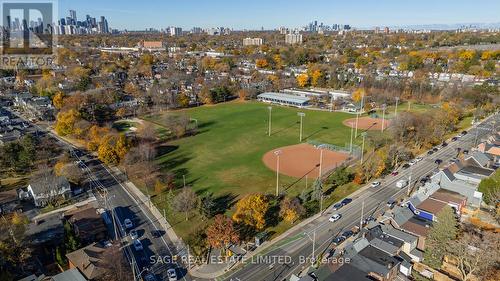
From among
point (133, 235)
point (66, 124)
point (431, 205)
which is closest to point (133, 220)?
point (133, 235)

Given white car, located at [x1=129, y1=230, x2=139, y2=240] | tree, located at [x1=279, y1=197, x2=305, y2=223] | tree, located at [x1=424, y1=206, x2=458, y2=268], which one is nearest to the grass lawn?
tree, located at [x1=279, y1=197, x2=305, y2=223]

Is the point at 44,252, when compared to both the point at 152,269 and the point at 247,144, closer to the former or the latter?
the point at 152,269

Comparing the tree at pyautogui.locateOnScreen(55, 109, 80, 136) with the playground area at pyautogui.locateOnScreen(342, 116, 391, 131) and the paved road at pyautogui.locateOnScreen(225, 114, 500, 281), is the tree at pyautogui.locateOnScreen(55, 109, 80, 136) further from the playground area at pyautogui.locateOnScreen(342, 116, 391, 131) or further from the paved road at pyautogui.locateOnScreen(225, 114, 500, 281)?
the playground area at pyautogui.locateOnScreen(342, 116, 391, 131)

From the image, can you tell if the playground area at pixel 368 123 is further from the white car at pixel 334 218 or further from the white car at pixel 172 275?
the white car at pixel 172 275

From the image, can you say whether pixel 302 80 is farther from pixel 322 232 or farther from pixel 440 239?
pixel 440 239

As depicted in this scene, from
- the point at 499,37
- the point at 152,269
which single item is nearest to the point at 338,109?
the point at 152,269

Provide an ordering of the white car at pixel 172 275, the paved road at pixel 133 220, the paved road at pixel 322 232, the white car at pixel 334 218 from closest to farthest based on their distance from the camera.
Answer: the white car at pixel 172 275 < the paved road at pixel 322 232 < the paved road at pixel 133 220 < the white car at pixel 334 218

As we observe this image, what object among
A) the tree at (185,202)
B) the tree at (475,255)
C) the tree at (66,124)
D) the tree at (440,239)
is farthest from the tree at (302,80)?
the tree at (475,255)
